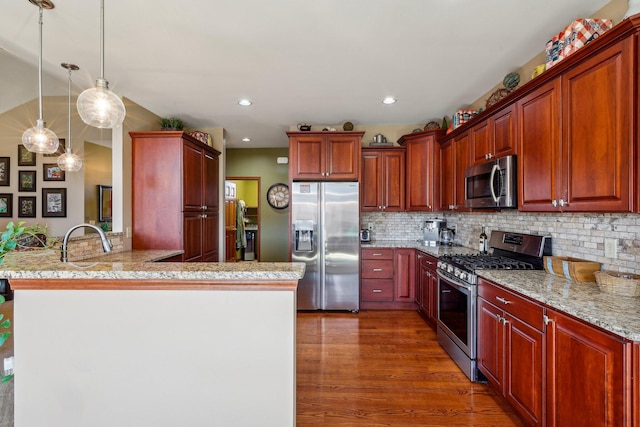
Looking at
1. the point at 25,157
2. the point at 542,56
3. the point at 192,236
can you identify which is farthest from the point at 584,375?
the point at 25,157

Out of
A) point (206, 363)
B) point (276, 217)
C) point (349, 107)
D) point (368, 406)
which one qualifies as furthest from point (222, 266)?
point (276, 217)

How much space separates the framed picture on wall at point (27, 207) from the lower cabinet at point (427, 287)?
15.3 feet

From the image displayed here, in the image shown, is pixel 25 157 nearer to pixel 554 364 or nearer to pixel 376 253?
pixel 376 253

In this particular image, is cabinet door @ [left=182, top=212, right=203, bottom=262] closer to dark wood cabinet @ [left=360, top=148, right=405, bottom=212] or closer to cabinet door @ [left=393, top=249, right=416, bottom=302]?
dark wood cabinet @ [left=360, top=148, right=405, bottom=212]

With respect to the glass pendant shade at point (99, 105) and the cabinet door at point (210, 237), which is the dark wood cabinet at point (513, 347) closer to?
the glass pendant shade at point (99, 105)

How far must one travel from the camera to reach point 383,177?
14.1 feet

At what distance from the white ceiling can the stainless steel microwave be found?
896 millimetres

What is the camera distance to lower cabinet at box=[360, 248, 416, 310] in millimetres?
4047

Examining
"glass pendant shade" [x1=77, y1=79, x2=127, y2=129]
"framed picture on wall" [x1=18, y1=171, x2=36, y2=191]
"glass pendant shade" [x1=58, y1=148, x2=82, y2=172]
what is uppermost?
"glass pendant shade" [x1=77, y1=79, x2=127, y2=129]

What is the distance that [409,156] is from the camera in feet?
13.8

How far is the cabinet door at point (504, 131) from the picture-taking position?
2.44m

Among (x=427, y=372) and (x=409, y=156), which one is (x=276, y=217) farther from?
(x=427, y=372)

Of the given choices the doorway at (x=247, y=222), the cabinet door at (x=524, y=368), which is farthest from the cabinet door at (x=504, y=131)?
the doorway at (x=247, y=222)

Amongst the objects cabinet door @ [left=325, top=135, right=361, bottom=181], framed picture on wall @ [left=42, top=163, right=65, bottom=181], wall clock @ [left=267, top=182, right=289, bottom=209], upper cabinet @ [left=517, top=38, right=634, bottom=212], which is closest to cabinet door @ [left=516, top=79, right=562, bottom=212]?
upper cabinet @ [left=517, top=38, right=634, bottom=212]
